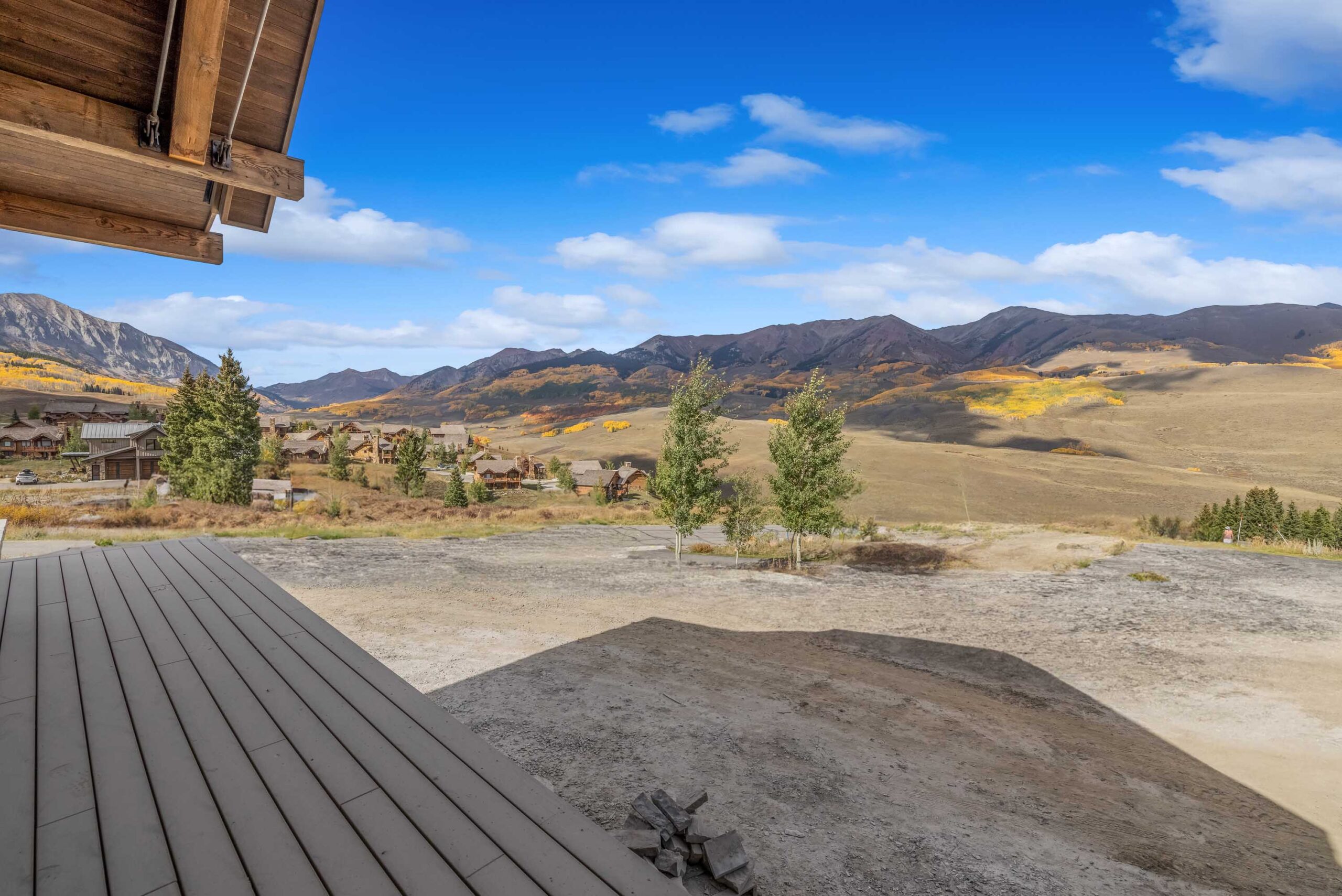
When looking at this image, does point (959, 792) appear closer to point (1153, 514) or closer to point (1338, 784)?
point (1338, 784)

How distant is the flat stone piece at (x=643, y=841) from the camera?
13.5 feet

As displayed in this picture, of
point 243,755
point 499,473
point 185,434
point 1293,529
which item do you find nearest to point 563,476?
point 499,473

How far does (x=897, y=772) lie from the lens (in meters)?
6.27

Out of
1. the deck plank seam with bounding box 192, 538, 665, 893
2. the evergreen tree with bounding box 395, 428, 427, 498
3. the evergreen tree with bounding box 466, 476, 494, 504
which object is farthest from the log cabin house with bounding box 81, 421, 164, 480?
the deck plank seam with bounding box 192, 538, 665, 893

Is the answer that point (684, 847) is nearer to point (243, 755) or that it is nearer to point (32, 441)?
point (243, 755)

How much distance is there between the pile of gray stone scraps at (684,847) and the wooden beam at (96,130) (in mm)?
5554

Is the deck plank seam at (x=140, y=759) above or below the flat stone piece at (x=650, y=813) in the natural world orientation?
above

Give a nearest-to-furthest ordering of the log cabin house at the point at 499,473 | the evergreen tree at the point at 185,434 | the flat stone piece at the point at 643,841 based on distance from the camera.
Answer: the flat stone piece at the point at 643,841
the evergreen tree at the point at 185,434
the log cabin house at the point at 499,473

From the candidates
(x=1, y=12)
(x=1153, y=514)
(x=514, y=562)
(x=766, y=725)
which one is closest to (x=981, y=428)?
(x=1153, y=514)

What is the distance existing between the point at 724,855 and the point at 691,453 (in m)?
14.5

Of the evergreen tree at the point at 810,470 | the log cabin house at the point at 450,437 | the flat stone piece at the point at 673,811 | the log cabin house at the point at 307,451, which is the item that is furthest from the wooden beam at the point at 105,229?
the log cabin house at the point at 450,437

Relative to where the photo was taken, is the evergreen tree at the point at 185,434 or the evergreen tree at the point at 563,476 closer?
the evergreen tree at the point at 185,434

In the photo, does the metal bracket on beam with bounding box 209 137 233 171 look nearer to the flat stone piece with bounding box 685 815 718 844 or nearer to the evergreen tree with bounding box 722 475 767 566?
the flat stone piece with bounding box 685 815 718 844

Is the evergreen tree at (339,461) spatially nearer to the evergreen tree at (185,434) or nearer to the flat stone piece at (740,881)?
the evergreen tree at (185,434)
